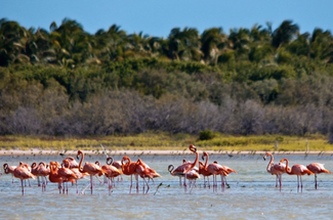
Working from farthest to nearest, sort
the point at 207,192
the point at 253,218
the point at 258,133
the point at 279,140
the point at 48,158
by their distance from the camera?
the point at 258,133 → the point at 279,140 → the point at 48,158 → the point at 207,192 → the point at 253,218

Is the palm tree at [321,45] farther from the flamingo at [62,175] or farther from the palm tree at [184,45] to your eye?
the flamingo at [62,175]

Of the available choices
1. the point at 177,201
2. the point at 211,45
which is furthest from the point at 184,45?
the point at 177,201

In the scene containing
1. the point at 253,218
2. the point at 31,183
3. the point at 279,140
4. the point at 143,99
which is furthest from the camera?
the point at 143,99

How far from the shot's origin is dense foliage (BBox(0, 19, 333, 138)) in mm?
49781

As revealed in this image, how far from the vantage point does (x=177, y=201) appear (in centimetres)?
1900

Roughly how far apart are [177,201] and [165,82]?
125 ft

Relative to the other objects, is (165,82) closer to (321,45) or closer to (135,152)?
(135,152)

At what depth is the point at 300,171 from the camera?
71.7 ft

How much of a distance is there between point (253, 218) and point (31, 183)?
9.88 m

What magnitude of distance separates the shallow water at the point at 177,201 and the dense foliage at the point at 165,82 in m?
24.6

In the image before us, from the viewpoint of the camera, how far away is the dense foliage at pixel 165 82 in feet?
163

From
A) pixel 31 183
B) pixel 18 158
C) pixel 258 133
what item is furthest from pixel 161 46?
pixel 31 183

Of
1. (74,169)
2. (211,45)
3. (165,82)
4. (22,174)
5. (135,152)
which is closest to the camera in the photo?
(22,174)

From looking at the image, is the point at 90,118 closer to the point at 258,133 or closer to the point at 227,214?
the point at 258,133
